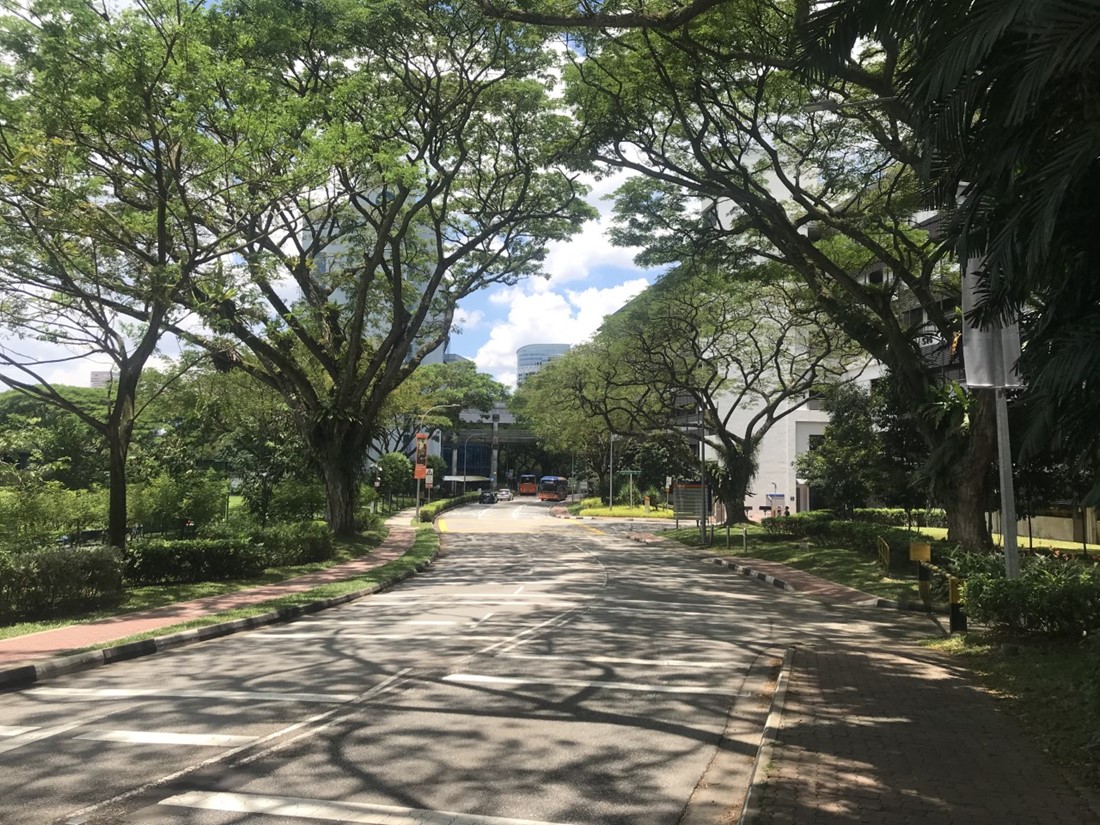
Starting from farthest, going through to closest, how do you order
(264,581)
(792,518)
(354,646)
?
(792,518), (264,581), (354,646)

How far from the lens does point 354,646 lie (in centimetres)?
915

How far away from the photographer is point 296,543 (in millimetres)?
19438

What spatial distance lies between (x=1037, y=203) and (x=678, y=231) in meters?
15.3

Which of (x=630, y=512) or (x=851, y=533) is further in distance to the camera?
(x=630, y=512)

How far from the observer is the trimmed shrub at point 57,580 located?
35.2 ft

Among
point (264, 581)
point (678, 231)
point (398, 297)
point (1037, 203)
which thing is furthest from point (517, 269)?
point (1037, 203)

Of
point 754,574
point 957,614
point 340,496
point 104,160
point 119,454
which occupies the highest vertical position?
point 104,160

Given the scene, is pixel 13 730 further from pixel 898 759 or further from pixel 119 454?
pixel 119 454

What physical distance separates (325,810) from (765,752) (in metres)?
2.77

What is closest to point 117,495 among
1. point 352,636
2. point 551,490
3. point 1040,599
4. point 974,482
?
point 352,636

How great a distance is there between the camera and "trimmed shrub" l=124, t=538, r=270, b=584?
48.0ft

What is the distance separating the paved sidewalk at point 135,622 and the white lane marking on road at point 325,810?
5.04 metres

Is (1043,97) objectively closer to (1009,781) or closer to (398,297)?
(1009,781)

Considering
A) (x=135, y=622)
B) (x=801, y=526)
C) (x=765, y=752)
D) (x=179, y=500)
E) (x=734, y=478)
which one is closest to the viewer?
(x=765, y=752)
